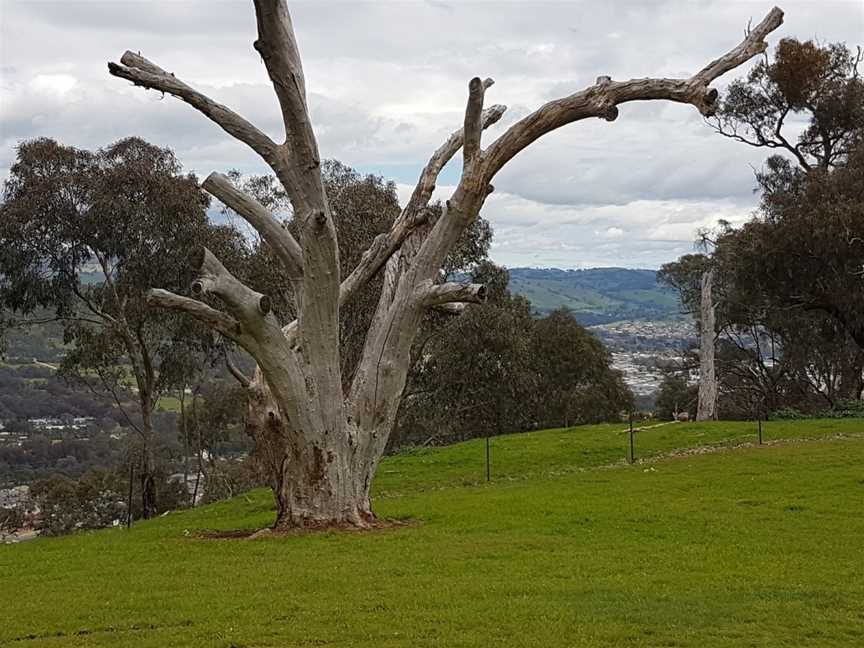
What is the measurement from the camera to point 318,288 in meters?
14.0

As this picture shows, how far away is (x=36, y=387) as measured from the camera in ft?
175

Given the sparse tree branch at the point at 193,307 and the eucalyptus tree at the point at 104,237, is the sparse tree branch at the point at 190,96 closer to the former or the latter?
the sparse tree branch at the point at 193,307

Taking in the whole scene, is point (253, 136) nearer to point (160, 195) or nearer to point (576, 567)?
point (576, 567)

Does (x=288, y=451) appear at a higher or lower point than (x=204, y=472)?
higher

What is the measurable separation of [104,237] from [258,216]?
1148 centimetres

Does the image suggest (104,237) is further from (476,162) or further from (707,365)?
(707,365)

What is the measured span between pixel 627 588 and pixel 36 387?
49.2 meters


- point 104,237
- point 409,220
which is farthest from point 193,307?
point 104,237

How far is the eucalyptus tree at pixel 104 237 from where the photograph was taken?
23.9 metres

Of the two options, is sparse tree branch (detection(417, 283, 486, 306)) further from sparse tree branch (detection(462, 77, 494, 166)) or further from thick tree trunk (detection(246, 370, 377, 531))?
thick tree trunk (detection(246, 370, 377, 531))

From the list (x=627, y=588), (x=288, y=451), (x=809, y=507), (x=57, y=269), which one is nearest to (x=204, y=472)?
(x=57, y=269)

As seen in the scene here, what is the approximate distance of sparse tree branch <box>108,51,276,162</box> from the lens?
1328 centimetres

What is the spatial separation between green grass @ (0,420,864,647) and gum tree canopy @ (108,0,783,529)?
1.18 metres

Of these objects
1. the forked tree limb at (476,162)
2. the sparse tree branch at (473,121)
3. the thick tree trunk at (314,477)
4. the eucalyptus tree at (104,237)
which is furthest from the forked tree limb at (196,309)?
the eucalyptus tree at (104,237)
